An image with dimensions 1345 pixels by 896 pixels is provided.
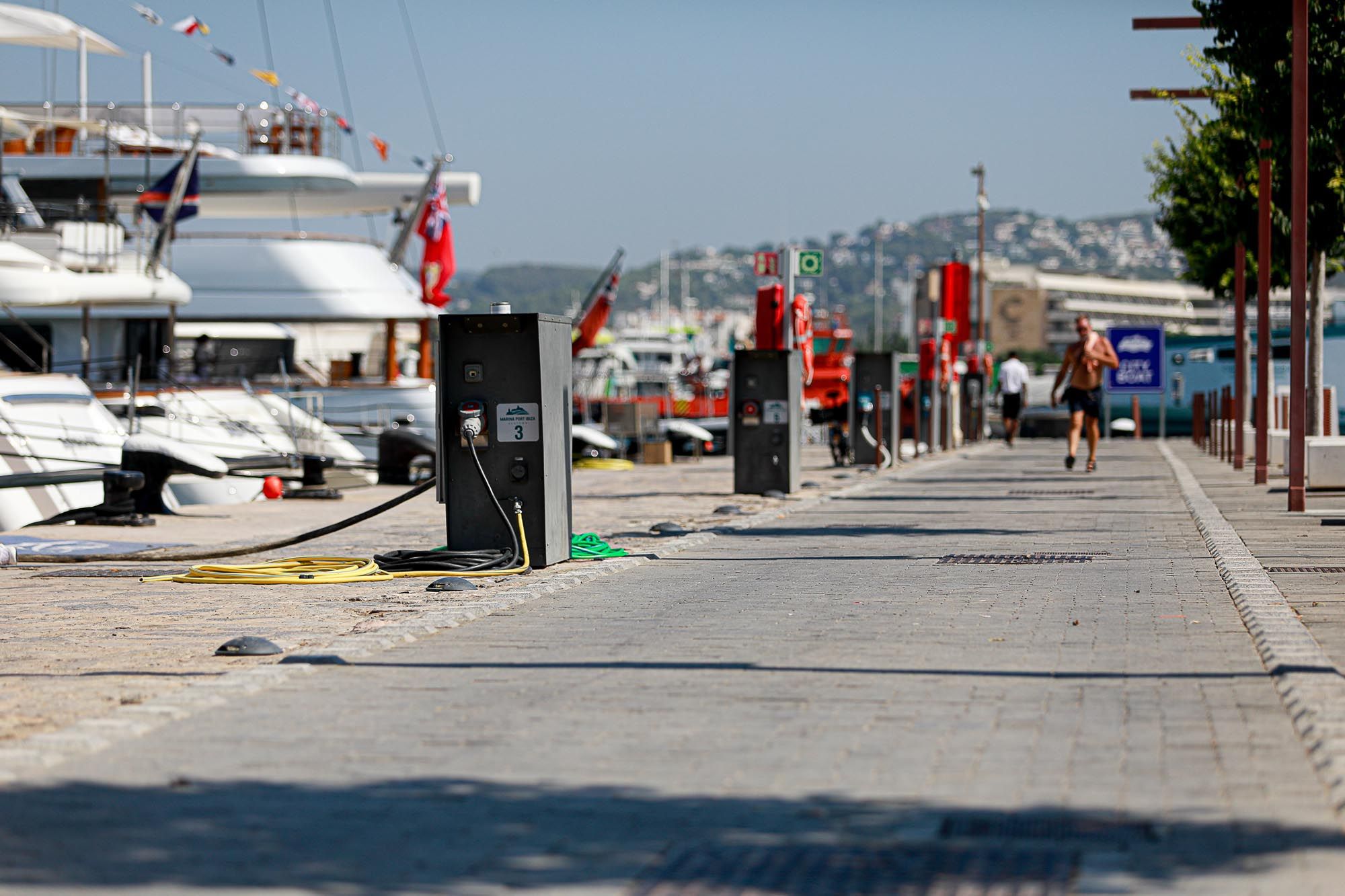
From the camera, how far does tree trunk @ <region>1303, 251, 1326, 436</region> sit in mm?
19984

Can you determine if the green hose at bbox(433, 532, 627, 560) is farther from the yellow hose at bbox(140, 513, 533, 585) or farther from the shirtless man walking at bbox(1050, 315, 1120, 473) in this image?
the shirtless man walking at bbox(1050, 315, 1120, 473)

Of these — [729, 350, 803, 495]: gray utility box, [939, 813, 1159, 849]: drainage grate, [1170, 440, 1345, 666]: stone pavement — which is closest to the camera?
[939, 813, 1159, 849]: drainage grate

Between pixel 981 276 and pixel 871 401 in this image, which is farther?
pixel 981 276

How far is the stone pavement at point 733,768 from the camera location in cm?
412

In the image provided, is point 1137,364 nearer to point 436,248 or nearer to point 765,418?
point 436,248

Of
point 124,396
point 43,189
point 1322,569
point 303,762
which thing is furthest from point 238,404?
point 303,762

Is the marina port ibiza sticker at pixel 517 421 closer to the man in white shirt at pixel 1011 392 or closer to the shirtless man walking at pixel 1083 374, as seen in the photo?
the shirtless man walking at pixel 1083 374

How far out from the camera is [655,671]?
271 inches

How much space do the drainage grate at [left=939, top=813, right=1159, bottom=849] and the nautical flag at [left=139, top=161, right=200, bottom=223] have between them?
26.3 m

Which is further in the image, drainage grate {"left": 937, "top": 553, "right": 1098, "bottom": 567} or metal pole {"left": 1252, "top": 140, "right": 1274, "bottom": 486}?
metal pole {"left": 1252, "top": 140, "right": 1274, "bottom": 486}

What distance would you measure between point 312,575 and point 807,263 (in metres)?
12.7

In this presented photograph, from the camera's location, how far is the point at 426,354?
3803cm

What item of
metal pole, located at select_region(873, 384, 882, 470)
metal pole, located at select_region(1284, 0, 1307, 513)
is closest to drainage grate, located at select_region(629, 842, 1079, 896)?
metal pole, located at select_region(1284, 0, 1307, 513)

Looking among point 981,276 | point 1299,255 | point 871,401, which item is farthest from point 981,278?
point 1299,255
